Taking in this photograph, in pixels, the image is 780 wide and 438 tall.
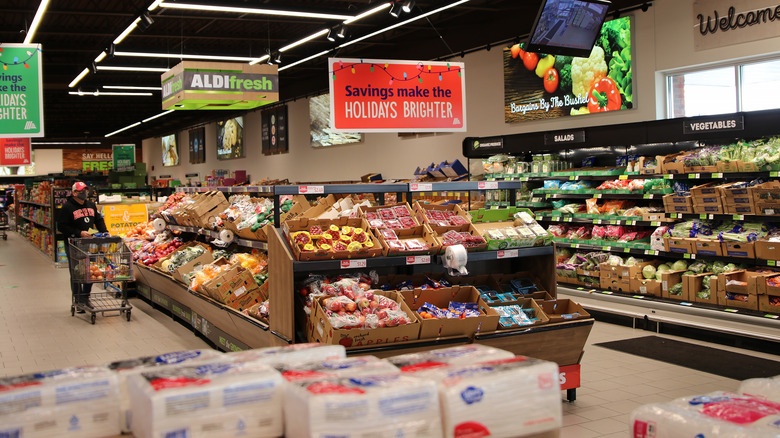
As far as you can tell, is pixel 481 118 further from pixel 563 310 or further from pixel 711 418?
pixel 711 418

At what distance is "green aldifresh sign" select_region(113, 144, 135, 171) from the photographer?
19109 millimetres

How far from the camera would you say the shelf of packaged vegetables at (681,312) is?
6117 millimetres

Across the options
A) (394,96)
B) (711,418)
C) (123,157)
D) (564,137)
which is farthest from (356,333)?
(123,157)

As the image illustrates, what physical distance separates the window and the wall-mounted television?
24490 mm

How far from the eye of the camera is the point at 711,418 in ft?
5.96

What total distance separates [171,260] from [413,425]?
23.4 feet

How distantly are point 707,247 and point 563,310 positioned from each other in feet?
9.14

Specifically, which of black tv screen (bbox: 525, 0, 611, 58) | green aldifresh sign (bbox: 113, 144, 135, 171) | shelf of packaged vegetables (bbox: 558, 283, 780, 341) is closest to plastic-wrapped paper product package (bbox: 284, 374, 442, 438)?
black tv screen (bbox: 525, 0, 611, 58)

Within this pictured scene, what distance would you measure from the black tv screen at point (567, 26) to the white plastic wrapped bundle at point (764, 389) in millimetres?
4399

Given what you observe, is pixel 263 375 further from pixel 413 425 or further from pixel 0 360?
pixel 0 360

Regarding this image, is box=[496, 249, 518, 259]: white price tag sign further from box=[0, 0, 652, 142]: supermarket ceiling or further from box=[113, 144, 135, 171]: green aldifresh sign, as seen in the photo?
box=[113, 144, 135, 171]: green aldifresh sign

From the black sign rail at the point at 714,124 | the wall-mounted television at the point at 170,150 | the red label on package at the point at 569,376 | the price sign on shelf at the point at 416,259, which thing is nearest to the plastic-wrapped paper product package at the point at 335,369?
the price sign on shelf at the point at 416,259

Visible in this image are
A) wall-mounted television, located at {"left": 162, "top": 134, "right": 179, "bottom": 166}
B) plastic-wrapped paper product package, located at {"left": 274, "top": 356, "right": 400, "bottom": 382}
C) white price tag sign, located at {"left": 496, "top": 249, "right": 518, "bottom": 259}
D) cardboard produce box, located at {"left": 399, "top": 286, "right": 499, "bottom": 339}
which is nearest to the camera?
plastic-wrapped paper product package, located at {"left": 274, "top": 356, "right": 400, "bottom": 382}

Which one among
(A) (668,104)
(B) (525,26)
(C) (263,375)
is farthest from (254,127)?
(C) (263,375)
